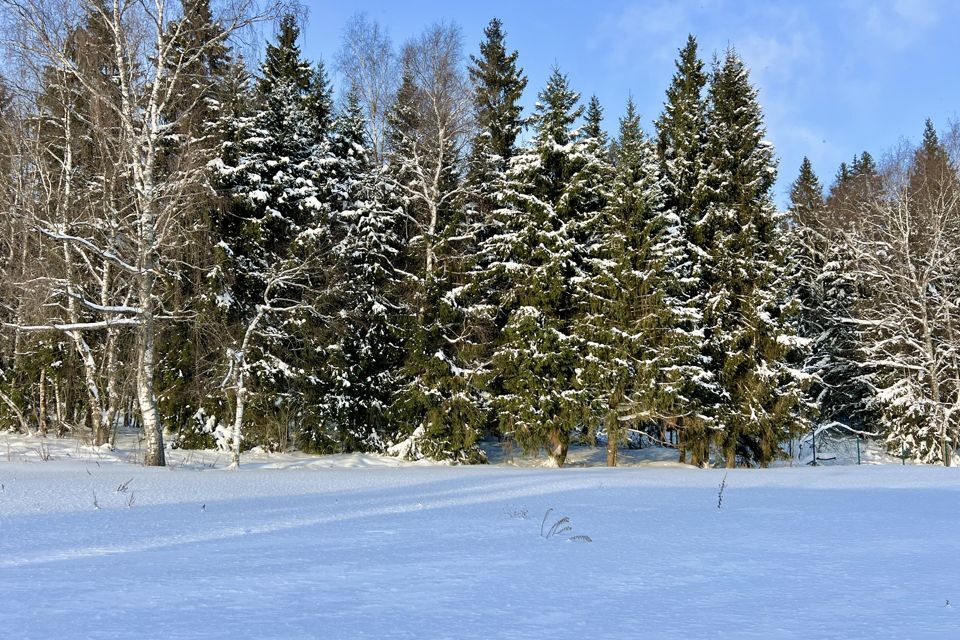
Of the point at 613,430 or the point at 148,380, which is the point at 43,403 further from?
the point at 613,430

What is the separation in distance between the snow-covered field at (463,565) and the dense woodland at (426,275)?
9.68m

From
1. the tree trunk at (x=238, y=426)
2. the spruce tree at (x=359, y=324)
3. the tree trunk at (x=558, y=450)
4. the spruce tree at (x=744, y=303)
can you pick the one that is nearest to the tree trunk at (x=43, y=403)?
the spruce tree at (x=359, y=324)

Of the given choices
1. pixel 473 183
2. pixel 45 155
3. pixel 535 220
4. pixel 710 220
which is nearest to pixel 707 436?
pixel 710 220

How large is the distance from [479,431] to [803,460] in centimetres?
1780

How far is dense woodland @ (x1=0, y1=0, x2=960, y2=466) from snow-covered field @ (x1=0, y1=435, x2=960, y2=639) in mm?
9684

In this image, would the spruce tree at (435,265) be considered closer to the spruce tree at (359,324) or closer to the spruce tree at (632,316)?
the spruce tree at (359,324)

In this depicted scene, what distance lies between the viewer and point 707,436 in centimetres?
2081

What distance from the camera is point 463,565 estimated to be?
13.9 feet

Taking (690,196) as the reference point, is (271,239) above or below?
below

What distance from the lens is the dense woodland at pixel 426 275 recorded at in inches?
702

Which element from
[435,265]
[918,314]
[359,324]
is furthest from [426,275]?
[918,314]

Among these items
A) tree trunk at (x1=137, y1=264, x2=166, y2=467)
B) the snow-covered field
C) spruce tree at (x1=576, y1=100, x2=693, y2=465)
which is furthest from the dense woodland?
the snow-covered field

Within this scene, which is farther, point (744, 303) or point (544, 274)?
point (744, 303)

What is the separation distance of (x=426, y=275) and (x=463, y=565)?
16615 millimetres
